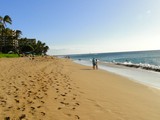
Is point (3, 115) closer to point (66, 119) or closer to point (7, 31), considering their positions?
point (66, 119)

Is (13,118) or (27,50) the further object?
(27,50)

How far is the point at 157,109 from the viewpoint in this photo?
348 inches

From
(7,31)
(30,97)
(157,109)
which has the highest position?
(7,31)

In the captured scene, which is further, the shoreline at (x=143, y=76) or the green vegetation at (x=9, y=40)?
the green vegetation at (x=9, y=40)

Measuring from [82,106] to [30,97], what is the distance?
236cm

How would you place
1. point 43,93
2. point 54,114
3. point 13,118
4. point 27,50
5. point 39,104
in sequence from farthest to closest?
point 27,50 < point 43,93 < point 39,104 < point 54,114 < point 13,118

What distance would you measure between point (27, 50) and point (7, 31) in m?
11.8

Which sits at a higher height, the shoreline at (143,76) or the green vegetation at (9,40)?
the green vegetation at (9,40)

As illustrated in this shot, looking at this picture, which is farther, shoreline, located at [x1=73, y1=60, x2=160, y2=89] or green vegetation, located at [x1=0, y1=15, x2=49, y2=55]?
green vegetation, located at [x1=0, y1=15, x2=49, y2=55]

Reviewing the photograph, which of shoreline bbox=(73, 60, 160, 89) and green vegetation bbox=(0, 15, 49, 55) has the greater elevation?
green vegetation bbox=(0, 15, 49, 55)

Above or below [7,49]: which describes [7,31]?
above

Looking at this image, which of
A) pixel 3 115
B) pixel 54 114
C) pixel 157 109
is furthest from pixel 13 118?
pixel 157 109

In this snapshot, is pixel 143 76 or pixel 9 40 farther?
Answer: pixel 9 40

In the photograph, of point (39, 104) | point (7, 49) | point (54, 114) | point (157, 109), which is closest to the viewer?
point (54, 114)
